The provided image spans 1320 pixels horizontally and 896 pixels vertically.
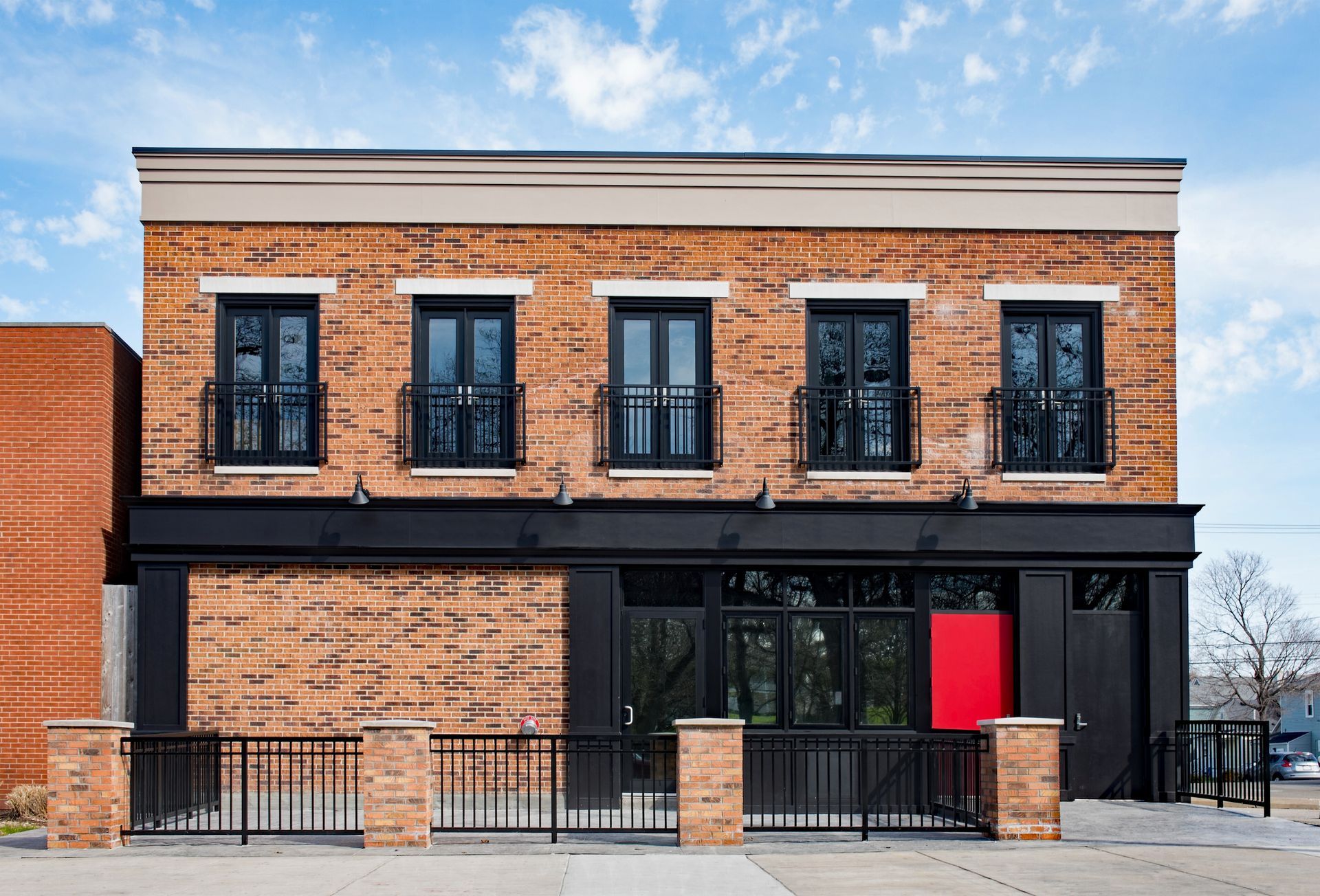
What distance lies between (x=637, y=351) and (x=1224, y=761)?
908 cm

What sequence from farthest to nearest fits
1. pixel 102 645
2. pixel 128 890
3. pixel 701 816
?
pixel 102 645 < pixel 701 816 < pixel 128 890

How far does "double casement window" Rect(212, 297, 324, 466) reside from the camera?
16.2 metres

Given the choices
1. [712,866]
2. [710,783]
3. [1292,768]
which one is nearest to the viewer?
[712,866]

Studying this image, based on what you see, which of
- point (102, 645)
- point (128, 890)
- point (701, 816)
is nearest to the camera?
point (128, 890)

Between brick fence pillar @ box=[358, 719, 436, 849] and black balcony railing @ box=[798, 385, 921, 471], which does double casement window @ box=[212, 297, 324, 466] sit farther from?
black balcony railing @ box=[798, 385, 921, 471]

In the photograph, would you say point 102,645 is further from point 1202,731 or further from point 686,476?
point 1202,731

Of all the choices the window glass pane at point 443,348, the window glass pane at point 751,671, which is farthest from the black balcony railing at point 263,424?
the window glass pane at point 751,671

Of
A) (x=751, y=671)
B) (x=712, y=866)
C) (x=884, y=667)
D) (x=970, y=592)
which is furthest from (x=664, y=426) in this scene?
(x=712, y=866)

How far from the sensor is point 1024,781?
41.9 ft

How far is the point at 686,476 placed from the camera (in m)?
16.2

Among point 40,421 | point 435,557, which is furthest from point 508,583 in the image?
point 40,421

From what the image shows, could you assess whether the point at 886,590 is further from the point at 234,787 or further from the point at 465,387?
the point at 234,787

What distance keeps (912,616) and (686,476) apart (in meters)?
3.50

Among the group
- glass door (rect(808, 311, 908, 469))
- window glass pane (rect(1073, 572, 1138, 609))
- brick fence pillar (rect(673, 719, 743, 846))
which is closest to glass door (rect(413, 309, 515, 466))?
glass door (rect(808, 311, 908, 469))
